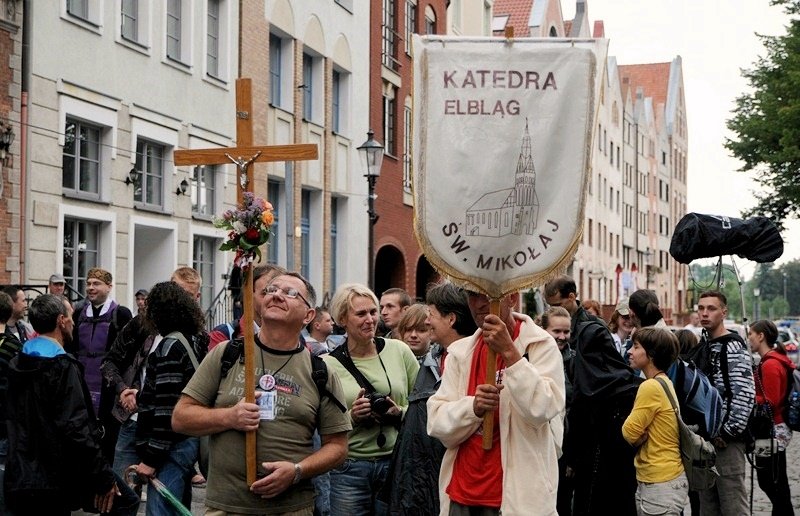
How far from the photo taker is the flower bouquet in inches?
231

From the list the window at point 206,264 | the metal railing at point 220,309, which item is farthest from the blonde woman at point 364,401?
the window at point 206,264

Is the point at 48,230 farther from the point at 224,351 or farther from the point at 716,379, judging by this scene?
the point at 224,351

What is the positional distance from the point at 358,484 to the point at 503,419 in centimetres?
183

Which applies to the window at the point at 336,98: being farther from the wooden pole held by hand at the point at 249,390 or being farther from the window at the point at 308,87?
the wooden pole held by hand at the point at 249,390

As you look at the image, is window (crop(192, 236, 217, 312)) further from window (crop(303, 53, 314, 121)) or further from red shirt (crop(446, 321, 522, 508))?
red shirt (crop(446, 321, 522, 508))

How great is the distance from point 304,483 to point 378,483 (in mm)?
1319

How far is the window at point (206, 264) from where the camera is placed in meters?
21.9

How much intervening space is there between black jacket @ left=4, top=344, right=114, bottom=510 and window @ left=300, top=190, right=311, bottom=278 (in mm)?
19629

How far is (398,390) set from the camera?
7023mm

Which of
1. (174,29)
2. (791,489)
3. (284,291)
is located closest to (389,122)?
(174,29)

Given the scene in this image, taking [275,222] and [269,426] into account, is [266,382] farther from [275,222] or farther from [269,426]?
[275,222]

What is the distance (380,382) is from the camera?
7.00m

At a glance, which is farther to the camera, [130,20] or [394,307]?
[130,20]

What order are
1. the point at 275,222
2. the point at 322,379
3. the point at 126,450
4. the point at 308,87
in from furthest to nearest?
1. the point at 308,87
2. the point at 275,222
3. the point at 126,450
4. the point at 322,379
